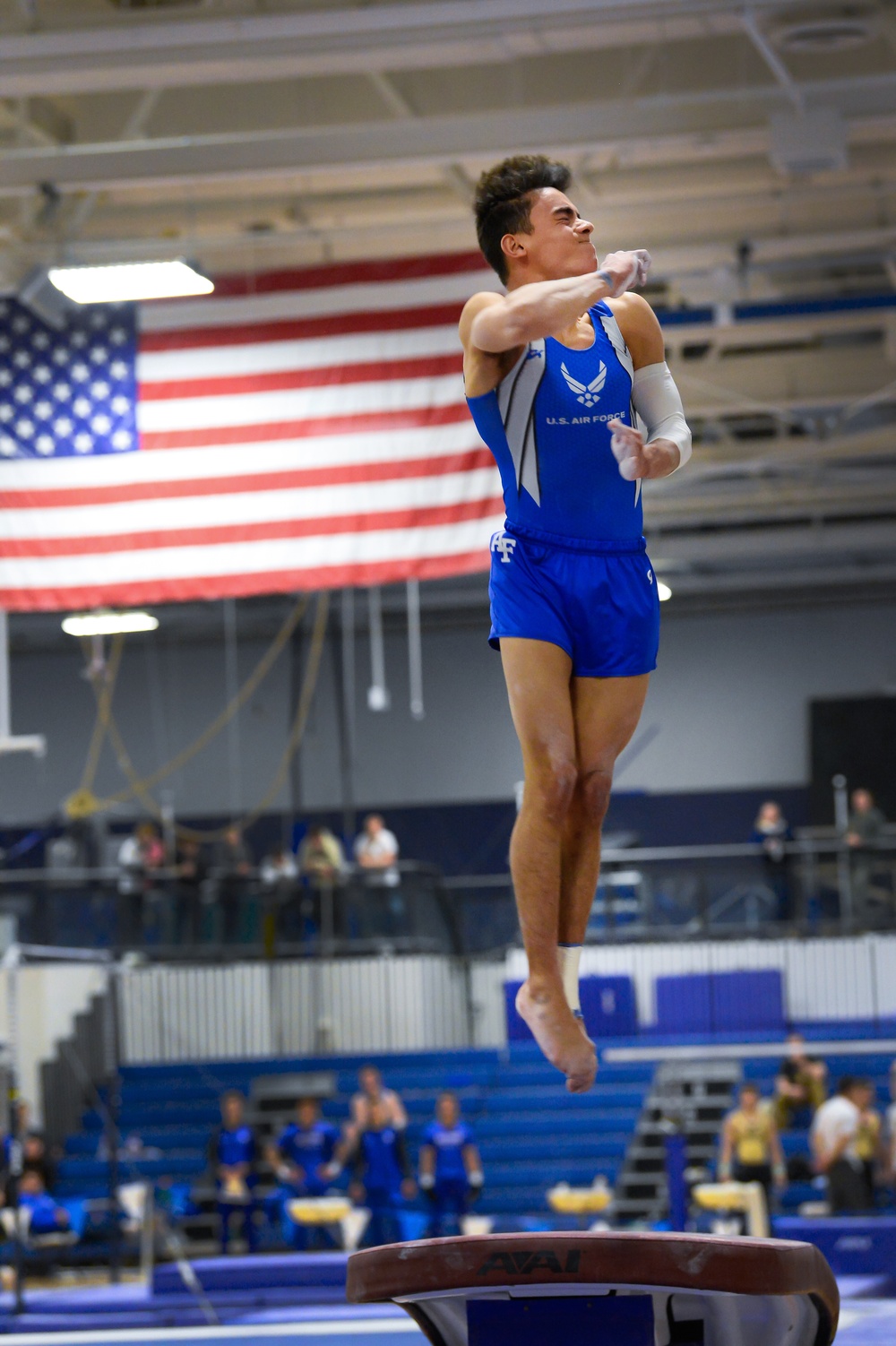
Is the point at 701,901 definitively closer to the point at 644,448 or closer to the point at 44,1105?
the point at 44,1105

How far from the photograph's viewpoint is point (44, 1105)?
16969mm

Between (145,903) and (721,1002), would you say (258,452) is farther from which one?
(721,1002)

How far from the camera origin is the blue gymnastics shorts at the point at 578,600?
3.38 meters

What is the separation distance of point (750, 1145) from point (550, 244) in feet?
33.6

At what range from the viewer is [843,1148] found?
12047 millimetres

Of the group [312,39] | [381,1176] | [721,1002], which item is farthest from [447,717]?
[312,39]

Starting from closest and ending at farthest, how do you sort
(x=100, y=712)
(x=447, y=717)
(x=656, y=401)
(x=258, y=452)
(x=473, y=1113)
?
(x=656, y=401)
(x=258, y=452)
(x=473, y=1113)
(x=100, y=712)
(x=447, y=717)

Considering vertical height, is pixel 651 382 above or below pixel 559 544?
above

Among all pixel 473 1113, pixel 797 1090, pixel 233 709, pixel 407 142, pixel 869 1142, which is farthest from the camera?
pixel 233 709

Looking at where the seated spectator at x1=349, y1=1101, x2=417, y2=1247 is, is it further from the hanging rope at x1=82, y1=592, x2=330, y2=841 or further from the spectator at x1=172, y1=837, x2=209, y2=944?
the hanging rope at x1=82, y1=592, x2=330, y2=841

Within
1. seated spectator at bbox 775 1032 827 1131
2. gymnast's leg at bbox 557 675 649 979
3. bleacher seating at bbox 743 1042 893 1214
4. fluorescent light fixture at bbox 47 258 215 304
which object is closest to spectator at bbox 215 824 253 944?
bleacher seating at bbox 743 1042 893 1214

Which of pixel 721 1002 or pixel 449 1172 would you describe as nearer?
pixel 449 1172

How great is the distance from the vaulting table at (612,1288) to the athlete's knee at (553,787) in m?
0.83

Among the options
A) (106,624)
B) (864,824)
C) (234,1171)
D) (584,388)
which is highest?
(106,624)
